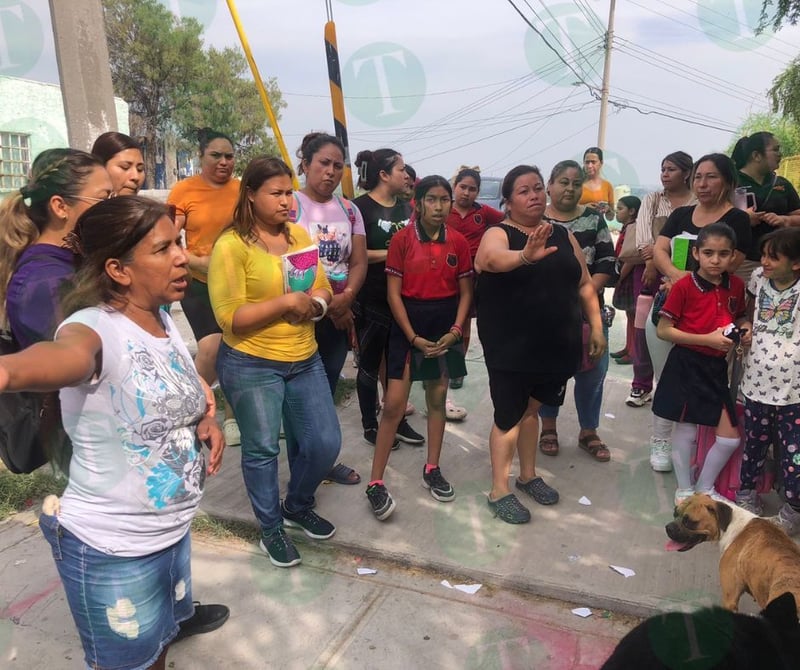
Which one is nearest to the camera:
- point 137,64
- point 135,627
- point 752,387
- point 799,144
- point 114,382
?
point 114,382

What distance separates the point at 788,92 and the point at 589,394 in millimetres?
6457

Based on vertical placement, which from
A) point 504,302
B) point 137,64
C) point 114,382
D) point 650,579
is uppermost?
point 137,64

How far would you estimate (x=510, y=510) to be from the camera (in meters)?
3.39

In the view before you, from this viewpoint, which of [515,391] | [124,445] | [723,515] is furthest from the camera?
[515,391]

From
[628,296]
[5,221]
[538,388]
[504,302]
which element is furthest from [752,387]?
[5,221]

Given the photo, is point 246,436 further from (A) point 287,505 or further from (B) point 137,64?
(B) point 137,64

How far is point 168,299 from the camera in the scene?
181 centimetres

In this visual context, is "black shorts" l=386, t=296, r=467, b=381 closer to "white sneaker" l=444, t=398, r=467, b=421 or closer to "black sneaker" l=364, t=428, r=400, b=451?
"black sneaker" l=364, t=428, r=400, b=451

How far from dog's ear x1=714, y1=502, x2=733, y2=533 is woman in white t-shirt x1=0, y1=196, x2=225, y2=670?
2.12 metres

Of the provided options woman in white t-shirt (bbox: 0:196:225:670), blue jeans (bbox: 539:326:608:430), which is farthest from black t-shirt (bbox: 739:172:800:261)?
woman in white t-shirt (bbox: 0:196:225:670)

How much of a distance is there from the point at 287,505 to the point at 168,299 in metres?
1.85

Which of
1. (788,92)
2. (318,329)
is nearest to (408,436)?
(318,329)

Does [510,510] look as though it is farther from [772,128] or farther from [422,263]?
[772,128]

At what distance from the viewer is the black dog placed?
1346 mm
